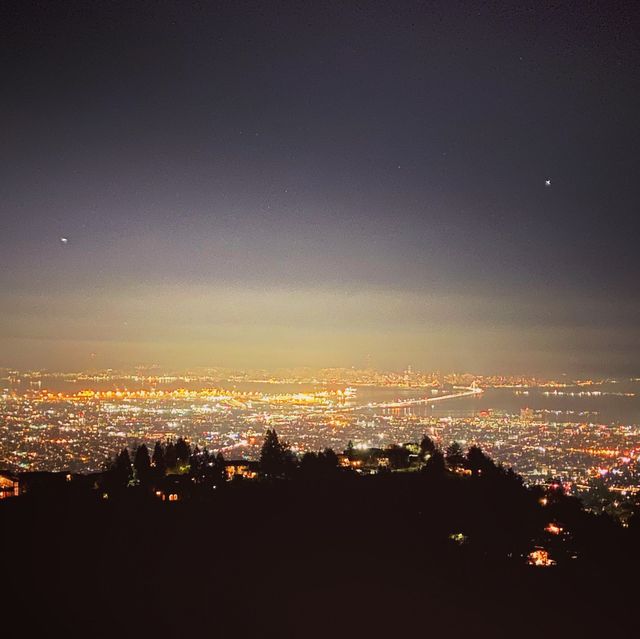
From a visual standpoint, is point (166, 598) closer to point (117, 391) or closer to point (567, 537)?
point (567, 537)

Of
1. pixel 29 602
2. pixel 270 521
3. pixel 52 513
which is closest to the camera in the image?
pixel 29 602

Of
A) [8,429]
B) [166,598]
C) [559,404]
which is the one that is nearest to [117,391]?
[8,429]

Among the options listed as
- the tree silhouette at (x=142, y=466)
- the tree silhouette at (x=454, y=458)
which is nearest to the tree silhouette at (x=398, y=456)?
the tree silhouette at (x=454, y=458)

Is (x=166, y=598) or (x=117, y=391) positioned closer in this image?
(x=166, y=598)

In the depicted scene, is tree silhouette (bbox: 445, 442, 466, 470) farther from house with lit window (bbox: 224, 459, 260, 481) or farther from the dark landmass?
house with lit window (bbox: 224, 459, 260, 481)

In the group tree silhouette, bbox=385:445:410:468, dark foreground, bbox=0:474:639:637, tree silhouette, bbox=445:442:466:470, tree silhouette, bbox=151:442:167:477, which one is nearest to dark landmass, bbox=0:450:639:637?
dark foreground, bbox=0:474:639:637

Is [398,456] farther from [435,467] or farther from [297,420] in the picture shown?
[297,420]

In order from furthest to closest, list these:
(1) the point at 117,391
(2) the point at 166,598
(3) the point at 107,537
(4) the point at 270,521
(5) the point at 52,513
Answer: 1. (1) the point at 117,391
2. (4) the point at 270,521
3. (5) the point at 52,513
4. (3) the point at 107,537
5. (2) the point at 166,598

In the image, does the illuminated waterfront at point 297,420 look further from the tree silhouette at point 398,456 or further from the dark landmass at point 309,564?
the dark landmass at point 309,564
